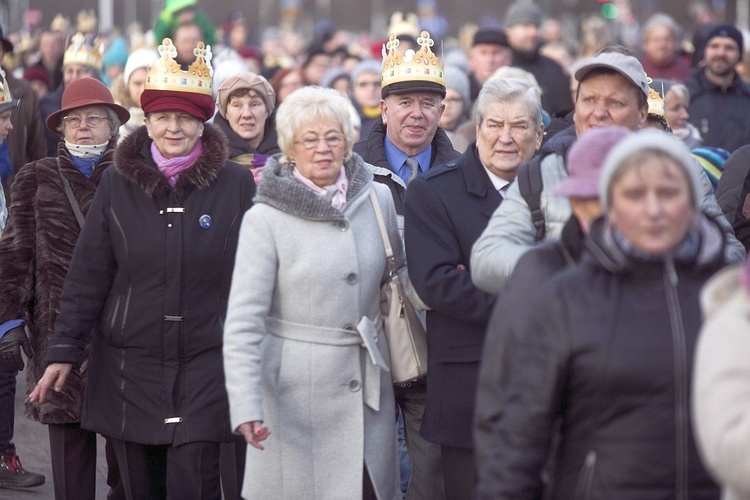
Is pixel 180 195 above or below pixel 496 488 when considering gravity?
above

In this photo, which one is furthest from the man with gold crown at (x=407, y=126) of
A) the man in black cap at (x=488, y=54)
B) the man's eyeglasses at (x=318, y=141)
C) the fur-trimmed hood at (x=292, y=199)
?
the man in black cap at (x=488, y=54)

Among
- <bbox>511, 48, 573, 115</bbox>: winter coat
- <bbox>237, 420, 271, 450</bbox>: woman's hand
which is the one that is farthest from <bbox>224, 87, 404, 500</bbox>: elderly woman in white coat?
<bbox>511, 48, 573, 115</bbox>: winter coat

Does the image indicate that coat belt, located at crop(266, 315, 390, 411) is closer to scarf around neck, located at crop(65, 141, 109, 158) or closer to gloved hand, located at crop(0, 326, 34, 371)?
gloved hand, located at crop(0, 326, 34, 371)

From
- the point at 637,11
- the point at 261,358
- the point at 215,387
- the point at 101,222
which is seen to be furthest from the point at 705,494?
the point at 637,11

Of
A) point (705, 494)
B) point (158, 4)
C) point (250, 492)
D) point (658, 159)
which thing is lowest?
point (250, 492)

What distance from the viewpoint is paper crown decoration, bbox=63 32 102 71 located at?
12344 millimetres

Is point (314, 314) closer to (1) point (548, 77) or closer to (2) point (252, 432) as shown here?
(2) point (252, 432)

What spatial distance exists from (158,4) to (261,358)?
40562 millimetres

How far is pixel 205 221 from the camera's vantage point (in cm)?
601

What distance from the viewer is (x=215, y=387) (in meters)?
5.98

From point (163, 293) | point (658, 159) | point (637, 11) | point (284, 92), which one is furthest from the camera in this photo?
point (637, 11)

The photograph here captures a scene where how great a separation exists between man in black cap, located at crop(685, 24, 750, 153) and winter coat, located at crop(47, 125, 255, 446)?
5977mm

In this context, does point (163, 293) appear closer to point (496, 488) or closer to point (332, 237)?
point (332, 237)

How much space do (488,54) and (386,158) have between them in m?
5.18
